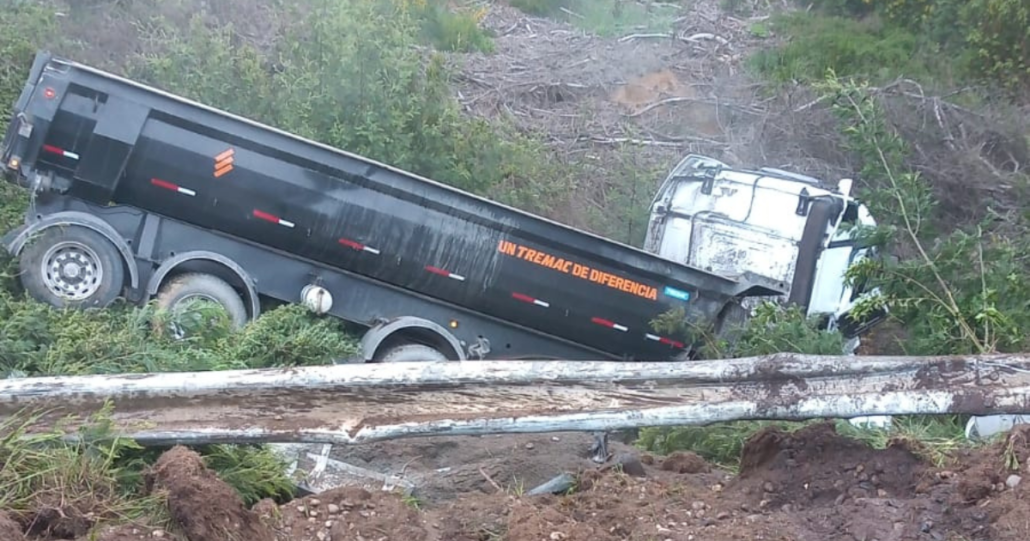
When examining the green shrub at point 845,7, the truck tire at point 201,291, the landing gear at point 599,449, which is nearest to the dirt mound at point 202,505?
the landing gear at point 599,449

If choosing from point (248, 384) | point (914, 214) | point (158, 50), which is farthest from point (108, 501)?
point (158, 50)

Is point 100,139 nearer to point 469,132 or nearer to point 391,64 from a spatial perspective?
point 391,64

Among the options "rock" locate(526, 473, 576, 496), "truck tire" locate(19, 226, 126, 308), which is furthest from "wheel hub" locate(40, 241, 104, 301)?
"rock" locate(526, 473, 576, 496)

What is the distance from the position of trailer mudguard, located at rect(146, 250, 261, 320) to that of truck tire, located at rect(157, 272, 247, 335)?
9cm

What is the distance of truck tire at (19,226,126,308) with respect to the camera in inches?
326

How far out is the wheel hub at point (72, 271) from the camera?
8312mm

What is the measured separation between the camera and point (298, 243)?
342 inches

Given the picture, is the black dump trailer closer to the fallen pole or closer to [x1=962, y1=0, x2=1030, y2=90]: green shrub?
the fallen pole

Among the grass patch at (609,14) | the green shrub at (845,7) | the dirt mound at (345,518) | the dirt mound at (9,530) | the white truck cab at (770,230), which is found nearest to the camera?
the dirt mound at (9,530)

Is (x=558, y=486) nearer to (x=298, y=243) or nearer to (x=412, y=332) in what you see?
(x=412, y=332)

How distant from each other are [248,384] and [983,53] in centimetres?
1271

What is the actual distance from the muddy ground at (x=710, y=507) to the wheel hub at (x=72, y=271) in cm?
542

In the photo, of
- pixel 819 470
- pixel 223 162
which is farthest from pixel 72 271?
pixel 819 470

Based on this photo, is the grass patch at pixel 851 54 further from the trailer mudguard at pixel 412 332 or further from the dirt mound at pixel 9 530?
the dirt mound at pixel 9 530
